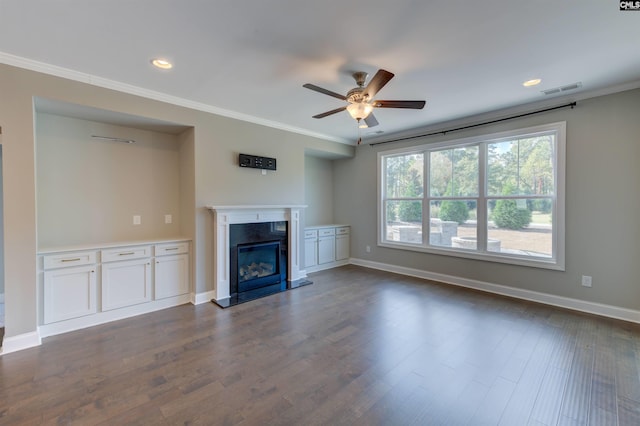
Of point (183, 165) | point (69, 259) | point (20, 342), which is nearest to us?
point (20, 342)

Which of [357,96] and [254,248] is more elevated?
[357,96]

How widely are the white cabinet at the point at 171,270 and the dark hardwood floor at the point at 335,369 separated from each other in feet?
0.91

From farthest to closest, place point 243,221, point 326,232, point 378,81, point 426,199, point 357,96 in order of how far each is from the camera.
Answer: point 326,232 < point 426,199 < point 243,221 < point 357,96 < point 378,81

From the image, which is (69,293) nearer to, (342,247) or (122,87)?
(122,87)

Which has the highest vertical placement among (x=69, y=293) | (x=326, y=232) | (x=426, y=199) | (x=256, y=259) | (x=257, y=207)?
(x=426, y=199)

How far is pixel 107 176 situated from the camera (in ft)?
11.9

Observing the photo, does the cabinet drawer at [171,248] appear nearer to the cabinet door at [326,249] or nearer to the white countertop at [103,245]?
the white countertop at [103,245]

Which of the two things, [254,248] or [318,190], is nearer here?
[254,248]

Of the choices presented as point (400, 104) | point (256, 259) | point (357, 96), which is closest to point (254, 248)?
point (256, 259)

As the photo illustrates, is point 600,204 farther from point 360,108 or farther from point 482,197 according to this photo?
point 360,108

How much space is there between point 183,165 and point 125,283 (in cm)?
173

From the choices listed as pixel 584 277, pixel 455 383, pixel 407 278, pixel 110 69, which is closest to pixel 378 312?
pixel 455 383

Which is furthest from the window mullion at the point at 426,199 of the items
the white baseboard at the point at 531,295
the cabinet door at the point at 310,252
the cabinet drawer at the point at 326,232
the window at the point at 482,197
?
the cabinet door at the point at 310,252

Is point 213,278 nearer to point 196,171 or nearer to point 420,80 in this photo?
point 196,171
